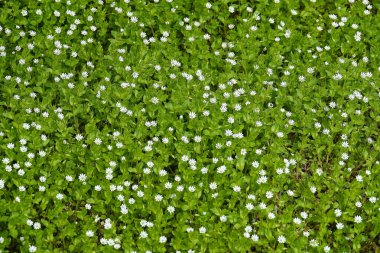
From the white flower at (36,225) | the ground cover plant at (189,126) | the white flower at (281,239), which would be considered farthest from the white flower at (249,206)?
the white flower at (36,225)

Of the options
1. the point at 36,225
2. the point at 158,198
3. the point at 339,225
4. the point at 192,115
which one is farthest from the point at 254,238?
the point at 36,225

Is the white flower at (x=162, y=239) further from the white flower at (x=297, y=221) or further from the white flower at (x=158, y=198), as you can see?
the white flower at (x=297, y=221)

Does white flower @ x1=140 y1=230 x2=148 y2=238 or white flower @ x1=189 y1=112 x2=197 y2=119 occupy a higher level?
white flower @ x1=189 y1=112 x2=197 y2=119

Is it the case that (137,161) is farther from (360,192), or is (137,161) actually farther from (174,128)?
(360,192)

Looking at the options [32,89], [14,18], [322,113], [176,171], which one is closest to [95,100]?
[32,89]

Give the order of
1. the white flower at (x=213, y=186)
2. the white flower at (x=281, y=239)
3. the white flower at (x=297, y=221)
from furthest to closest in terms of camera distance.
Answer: the white flower at (x=213, y=186), the white flower at (x=297, y=221), the white flower at (x=281, y=239)

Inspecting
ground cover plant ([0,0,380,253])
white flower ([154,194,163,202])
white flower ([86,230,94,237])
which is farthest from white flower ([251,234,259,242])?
white flower ([86,230,94,237])

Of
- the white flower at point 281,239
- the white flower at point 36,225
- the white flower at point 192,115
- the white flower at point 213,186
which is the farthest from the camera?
the white flower at point 192,115

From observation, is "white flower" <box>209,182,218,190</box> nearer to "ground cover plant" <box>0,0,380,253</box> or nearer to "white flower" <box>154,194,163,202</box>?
"ground cover plant" <box>0,0,380,253</box>

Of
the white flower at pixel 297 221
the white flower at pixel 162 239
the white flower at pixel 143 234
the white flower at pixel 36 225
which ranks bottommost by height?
the white flower at pixel 36 225
